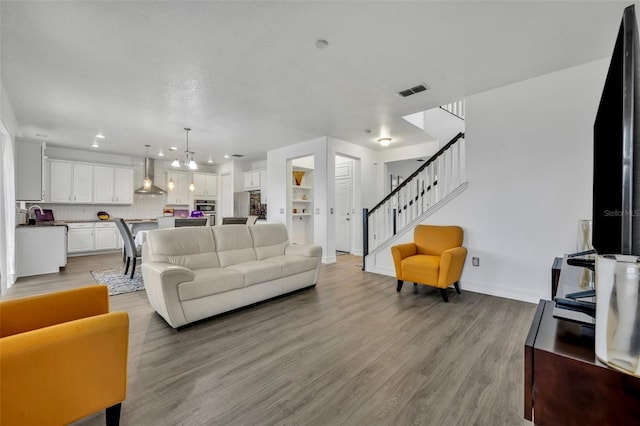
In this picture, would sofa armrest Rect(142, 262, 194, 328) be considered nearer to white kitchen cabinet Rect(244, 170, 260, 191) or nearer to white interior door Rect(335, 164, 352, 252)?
white interior door Rect(335, 164, 352, 252)

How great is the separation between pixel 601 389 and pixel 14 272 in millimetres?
6587

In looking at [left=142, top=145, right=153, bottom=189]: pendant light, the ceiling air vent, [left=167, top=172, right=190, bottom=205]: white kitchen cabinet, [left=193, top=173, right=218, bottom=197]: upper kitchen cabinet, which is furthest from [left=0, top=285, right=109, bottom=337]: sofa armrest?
[left=193, top=173, right=218, bottom=197]: upper kitchen cabinet

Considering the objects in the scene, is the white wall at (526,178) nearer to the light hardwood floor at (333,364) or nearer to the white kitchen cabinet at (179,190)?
the light hardwood floor at (333,364)

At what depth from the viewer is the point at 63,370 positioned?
3.77 ft

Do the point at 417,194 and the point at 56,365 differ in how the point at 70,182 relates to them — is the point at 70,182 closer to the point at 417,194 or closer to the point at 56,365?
the point at 56,365

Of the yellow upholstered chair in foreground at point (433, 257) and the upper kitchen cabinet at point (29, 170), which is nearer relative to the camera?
the yellow upholstered chair in foreground at point (433, 257)

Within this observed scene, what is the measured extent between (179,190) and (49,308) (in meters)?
7.42

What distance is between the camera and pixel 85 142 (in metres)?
6.17

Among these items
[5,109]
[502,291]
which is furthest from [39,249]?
[502,291]

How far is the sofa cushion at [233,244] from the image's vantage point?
3.39 m

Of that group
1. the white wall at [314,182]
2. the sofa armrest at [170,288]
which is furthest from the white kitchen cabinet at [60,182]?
the sofa armrest at [170,288]

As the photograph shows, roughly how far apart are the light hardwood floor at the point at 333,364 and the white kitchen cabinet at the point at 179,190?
5463 millimetres

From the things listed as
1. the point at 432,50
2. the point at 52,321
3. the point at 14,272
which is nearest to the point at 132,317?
the point at 52,321

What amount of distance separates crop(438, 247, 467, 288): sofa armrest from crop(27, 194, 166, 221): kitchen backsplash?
7.99 meters
